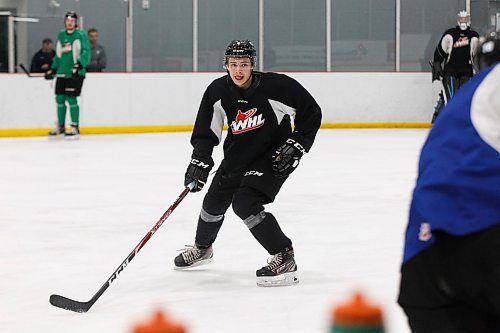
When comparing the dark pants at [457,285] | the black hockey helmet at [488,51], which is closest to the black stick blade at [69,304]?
the dark pants at [457,285]

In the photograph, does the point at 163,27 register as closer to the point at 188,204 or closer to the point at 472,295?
the point at 188,204

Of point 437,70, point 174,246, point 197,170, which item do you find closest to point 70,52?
point 437,70

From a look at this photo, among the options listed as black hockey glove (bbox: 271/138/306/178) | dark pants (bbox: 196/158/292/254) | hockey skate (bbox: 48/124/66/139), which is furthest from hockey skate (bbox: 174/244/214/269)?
hockey skate (bbox: 48/124/66/139)

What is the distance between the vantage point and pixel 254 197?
3129mm

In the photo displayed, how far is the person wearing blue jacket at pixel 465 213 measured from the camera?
128 centimetres

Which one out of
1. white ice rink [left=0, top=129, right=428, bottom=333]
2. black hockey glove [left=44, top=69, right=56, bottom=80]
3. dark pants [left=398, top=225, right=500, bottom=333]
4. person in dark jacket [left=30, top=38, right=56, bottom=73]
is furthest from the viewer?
person in dark jacket [left=30, top=38, right=56, bottom=73]

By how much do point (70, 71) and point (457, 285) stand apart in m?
8.72

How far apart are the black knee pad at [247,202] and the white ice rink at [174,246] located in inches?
9.4

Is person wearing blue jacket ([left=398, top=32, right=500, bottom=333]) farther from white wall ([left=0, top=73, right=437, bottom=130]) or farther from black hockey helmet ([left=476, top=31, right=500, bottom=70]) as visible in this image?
white wall ([left=0, top=73, right=437, bottom=130])

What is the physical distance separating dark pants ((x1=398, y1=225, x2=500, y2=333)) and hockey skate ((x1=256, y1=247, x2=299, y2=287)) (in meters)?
1.78

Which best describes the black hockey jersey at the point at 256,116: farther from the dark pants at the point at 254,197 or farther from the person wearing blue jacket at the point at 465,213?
the person wearing blue jacket at the point at 465,213

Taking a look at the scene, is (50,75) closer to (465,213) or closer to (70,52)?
(70,52)

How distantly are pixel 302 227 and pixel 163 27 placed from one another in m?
7.36

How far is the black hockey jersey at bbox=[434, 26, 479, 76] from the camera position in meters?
9.46
